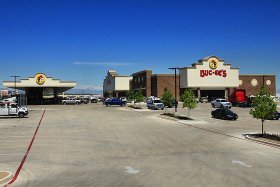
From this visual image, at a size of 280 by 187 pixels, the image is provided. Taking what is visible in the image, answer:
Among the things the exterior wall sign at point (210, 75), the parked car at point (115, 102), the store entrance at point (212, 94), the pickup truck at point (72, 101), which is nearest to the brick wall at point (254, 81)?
the exterior wall sign at point (210, 75)

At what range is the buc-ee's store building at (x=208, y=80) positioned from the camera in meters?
93.1

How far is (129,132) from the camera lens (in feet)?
108

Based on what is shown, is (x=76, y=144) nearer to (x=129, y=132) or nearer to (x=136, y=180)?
(x=129, y=132)

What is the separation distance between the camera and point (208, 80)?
93.9 metres

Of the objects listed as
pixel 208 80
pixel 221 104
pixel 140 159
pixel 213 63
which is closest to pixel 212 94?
pixel 208 80

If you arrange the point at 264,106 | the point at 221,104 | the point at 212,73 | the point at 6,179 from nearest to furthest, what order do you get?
the point at 6,179 < the point at 264,106 < the point at 221,104 < the point at 212,73

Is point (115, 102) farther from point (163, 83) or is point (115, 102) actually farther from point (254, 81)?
point (254, 81)

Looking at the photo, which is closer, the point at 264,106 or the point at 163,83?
the point at 264,106

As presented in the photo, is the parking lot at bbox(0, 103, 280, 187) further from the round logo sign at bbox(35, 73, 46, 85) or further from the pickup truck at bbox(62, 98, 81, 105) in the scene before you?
the pickup truck at bbox(62, 98, 81, 105)

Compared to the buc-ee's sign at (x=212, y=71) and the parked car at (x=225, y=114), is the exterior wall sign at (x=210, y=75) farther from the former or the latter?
the parked car at (x=225, y=114)

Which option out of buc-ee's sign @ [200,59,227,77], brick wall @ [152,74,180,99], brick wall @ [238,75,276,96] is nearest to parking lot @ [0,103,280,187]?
buc-ee's sign @ [200,59,227,77]

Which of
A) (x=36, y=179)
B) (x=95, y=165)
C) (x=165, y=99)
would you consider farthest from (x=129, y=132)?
(x=165, y=99)

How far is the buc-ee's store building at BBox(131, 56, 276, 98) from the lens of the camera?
93125 mm

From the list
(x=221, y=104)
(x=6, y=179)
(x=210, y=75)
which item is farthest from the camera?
(x=210, y=75)
